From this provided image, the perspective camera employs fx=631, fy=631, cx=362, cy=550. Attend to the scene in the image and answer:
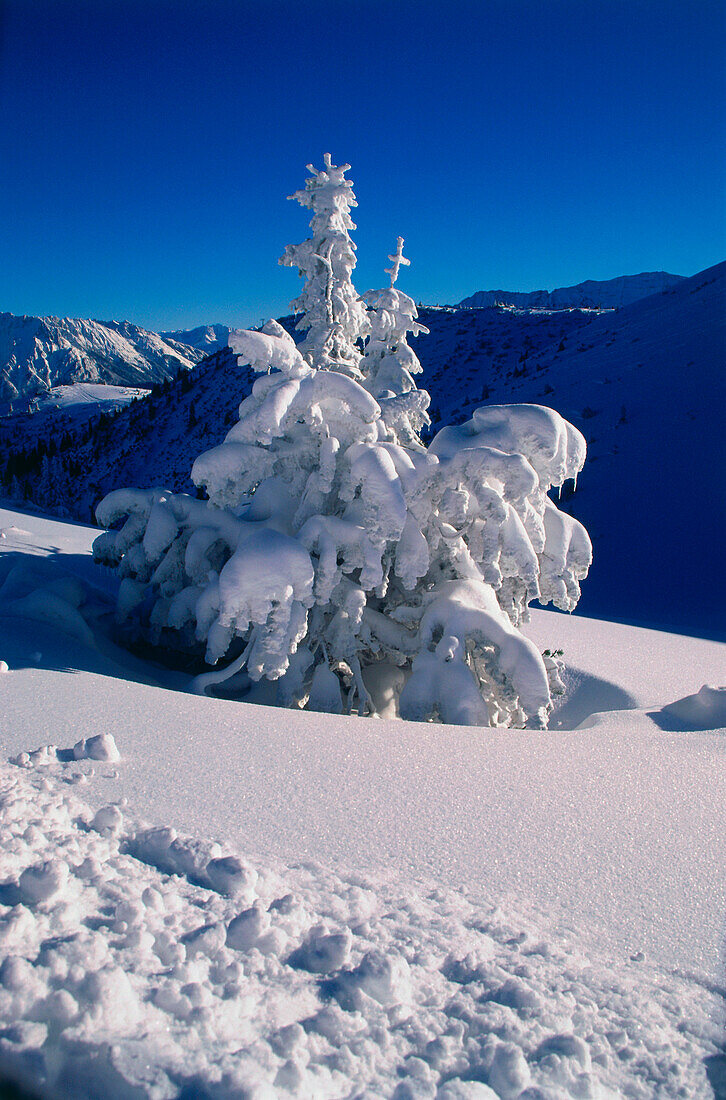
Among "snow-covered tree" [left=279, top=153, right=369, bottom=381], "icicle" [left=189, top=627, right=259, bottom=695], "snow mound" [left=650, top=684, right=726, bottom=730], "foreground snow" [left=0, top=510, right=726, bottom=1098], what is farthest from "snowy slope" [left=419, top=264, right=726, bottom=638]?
"foreground snow" [left=0, top=510, right=726, bottom=1098]

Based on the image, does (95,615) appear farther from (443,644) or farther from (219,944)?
(219,944)

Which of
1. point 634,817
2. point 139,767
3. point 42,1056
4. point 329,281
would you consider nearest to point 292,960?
point 42,1056

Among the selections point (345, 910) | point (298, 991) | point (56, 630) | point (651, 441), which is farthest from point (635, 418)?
point (298, 991)

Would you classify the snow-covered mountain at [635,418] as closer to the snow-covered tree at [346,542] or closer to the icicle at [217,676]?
the snow-covered tree at [346,542]

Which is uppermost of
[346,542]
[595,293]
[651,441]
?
[595,293]

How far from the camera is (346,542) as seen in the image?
19.4ft

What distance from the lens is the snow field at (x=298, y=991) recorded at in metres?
1.58

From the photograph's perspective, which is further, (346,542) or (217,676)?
(346,542)

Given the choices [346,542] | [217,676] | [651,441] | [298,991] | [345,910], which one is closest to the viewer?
[298,991]

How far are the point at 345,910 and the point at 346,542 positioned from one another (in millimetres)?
3945

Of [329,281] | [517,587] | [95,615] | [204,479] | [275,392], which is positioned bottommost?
[95,615]

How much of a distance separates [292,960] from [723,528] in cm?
2020

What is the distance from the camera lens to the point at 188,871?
7.60 feet

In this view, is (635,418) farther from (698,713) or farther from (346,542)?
(346,542)
